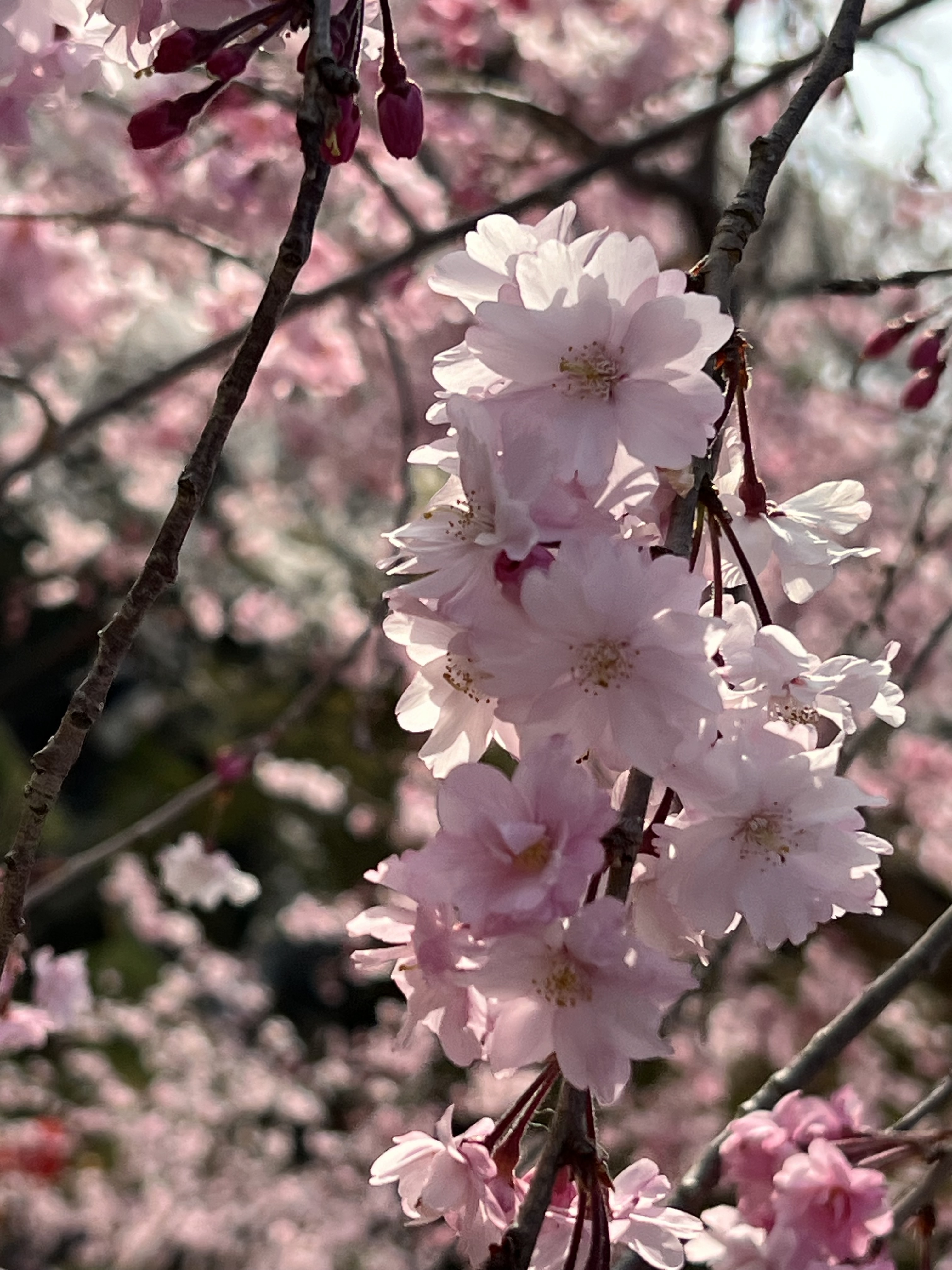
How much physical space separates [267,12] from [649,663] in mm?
414

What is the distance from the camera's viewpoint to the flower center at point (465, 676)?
0.65 metres

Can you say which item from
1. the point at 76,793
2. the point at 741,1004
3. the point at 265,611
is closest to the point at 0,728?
the point at 76,793

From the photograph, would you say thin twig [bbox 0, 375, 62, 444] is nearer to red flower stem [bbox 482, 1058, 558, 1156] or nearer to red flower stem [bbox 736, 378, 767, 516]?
red flower stem [bbox 736, 378, 767, 516]

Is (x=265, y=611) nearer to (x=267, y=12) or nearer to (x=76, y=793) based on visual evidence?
(x=76, y=793)

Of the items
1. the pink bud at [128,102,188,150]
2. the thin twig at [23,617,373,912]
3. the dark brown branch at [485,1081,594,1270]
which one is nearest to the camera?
the dark brown branch at [485,1081,594,1270]

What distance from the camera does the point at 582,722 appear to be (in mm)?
621

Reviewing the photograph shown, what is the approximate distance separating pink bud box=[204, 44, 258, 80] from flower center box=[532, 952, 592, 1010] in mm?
507

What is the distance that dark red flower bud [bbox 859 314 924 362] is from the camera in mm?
1380

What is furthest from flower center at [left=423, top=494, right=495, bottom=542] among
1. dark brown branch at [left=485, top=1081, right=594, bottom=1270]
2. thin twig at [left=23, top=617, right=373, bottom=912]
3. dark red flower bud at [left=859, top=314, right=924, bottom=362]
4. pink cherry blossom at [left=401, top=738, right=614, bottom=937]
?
thin twig at [left=23, top=617, right=373, bottom=912]

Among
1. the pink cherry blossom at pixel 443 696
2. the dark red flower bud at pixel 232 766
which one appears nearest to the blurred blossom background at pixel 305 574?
the dark red flower bud at pixel 232 766

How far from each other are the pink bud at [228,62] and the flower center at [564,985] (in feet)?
1.66

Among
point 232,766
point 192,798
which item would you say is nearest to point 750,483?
point 192,798

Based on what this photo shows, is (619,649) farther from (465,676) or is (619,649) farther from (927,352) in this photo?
(927,352)

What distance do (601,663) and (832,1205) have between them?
40cm
